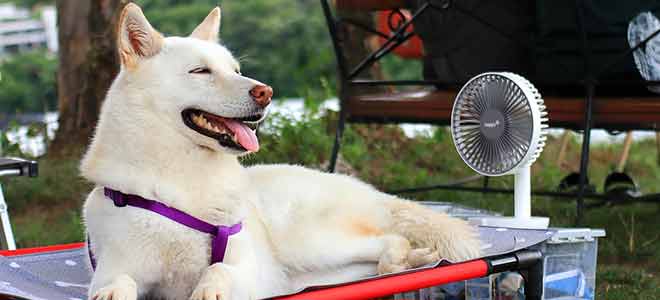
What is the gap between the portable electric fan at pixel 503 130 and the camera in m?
3.05

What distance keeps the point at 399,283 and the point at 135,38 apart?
976mm

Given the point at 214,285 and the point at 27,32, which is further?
the point at 27,32

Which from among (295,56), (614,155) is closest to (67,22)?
(614,155)

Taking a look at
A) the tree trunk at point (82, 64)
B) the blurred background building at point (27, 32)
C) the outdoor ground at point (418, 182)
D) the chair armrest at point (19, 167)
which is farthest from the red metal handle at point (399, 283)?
the blurred background building at point (27, 32)

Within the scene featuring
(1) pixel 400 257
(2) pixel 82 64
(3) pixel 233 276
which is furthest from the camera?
(2) pixel 82 64

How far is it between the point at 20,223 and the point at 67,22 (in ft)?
5.04

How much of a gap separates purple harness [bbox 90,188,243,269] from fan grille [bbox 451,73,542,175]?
1.16 meters

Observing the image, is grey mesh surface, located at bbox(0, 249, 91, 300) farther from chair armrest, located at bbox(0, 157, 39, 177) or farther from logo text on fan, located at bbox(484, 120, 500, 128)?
logo text on fan, located at bbox(484, 120, 500, 128)

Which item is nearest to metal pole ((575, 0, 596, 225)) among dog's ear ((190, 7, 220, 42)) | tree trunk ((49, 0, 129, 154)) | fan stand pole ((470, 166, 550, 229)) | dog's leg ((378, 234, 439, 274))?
fan stand pole ((470, 166, 550, 229))

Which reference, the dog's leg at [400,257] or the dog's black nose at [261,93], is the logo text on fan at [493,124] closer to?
the dog's leg at [400,257]

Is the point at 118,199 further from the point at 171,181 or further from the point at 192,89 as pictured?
the point at 192,89

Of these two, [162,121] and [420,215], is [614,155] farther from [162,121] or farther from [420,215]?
[162,121]

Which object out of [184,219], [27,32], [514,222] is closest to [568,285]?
[514,222]

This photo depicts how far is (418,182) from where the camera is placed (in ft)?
19.9
